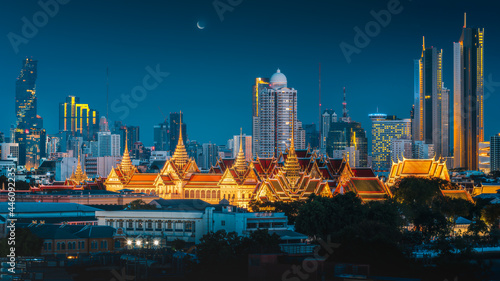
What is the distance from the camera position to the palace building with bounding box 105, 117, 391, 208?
119938 millimetres

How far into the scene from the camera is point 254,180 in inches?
5728

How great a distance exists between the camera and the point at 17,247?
7962cm

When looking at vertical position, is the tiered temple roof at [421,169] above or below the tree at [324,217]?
above

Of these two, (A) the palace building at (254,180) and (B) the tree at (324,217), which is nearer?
(B) the tree at (324,217)

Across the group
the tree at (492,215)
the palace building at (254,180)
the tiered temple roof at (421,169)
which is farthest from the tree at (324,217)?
the tiered temple roof at (421,169)

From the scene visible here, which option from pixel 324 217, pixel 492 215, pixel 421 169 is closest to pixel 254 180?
pixel 421 169

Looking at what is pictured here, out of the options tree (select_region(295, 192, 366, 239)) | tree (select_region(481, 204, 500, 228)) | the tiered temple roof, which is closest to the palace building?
the tiered temple roof

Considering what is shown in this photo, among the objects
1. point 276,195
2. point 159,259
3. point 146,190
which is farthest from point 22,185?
point 159,259

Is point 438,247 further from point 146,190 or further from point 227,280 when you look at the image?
point 146,190

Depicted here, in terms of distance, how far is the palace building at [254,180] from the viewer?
119938 millimetres

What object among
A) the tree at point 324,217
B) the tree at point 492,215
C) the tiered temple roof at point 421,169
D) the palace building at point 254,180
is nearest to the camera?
the tree at point 324,217

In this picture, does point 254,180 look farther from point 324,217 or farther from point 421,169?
point 324,217

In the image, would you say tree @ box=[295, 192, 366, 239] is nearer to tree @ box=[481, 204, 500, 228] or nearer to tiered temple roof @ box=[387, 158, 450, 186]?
tree @ box=[481, 204, 500, 228]

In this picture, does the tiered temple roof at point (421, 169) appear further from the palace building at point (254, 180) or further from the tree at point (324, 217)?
the tree at point (324, 217)
